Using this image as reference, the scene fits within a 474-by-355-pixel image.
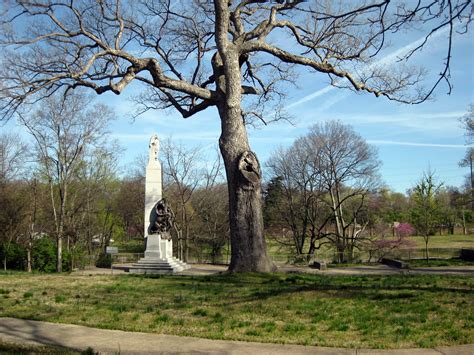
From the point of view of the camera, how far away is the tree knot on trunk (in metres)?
14.4

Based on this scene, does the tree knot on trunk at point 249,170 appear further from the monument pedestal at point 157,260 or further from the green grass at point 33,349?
the green grass at point 33,349

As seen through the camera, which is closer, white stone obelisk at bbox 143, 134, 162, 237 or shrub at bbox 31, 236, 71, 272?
white stone obelisk at bbox 143, 134, 162, 237

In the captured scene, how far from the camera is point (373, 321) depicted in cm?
754

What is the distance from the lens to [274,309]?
8656 millimetres

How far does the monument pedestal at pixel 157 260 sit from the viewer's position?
21.0m

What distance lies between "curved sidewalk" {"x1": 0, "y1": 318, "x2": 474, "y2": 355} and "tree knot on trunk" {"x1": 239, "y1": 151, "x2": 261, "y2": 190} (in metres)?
7.72

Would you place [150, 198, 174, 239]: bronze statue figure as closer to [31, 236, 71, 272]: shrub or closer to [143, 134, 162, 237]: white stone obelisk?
[143, 134, 162, 237]: white stone obelisk

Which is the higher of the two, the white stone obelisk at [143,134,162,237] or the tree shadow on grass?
the white stone obelisk at [143,134,162,237]

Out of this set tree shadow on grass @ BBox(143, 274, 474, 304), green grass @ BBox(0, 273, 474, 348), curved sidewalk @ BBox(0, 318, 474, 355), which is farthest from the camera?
tree shadow on grass @ BBox(143, 274, 474, 304)

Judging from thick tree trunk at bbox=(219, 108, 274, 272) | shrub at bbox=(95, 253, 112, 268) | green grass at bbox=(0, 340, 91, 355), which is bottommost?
shrub at bbox=(95, 253, 112, 268)

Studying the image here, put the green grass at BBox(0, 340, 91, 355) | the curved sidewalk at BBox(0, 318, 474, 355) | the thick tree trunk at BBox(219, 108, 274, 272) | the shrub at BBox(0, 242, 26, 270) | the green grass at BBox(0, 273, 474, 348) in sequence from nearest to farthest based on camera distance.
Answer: the green grass at BBox(0, 340, 91, 355) → the curved sidewalk at BBox(0, 318, 474, 355) → the green grass at BBox(0, 273, 474, 348) → the thick tree trunk at BBox(219, 108, 274, 272) → the shrub at BBox(0, 242, 26, 270)

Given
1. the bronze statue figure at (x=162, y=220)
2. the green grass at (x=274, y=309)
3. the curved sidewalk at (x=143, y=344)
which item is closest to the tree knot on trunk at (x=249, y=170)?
the green grass at (x=274, y=309)

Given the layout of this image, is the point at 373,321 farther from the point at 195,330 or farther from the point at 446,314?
the point at 195,330

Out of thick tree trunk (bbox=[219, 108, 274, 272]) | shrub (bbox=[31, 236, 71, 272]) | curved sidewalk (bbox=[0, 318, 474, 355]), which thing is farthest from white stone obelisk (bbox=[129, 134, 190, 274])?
curved sidewalk (bbox=[0, 318, 474, 355])
